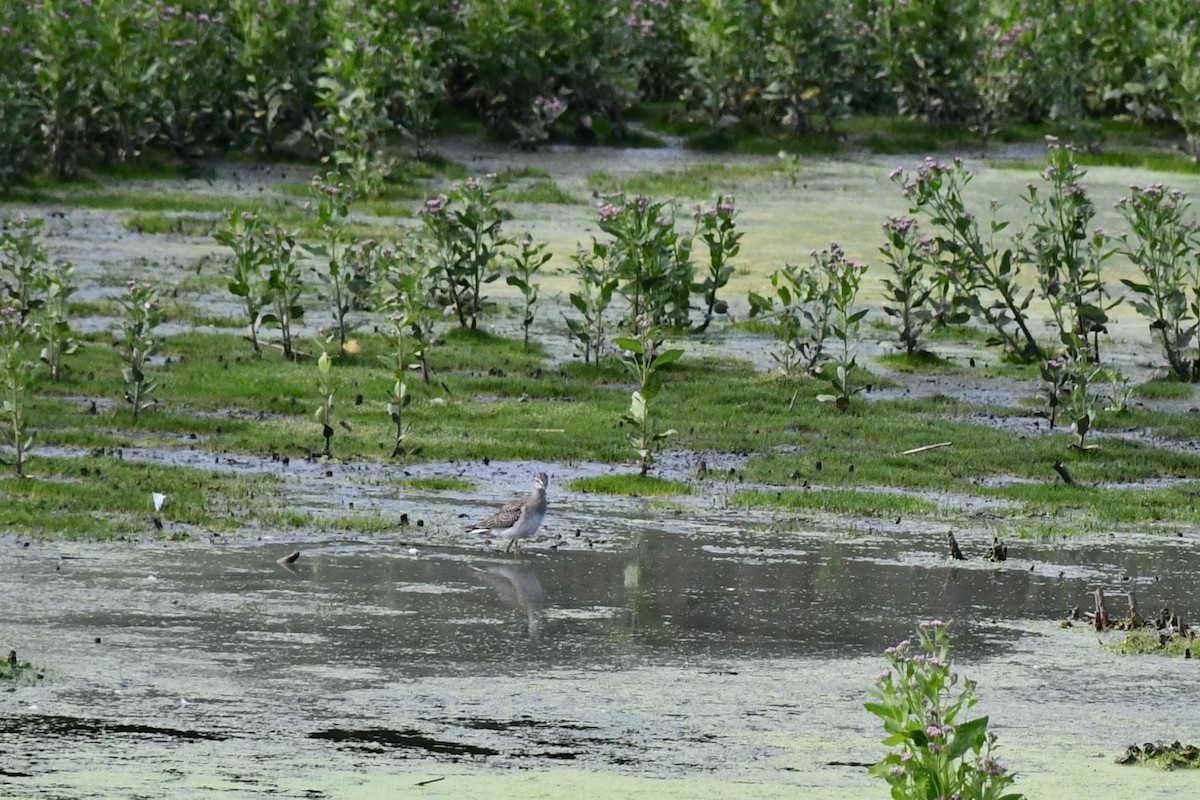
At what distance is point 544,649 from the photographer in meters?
7.96

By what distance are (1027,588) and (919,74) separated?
716 inches

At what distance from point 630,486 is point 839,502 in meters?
1.07

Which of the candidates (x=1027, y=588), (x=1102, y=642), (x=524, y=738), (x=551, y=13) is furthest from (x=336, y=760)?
(x=551, y=13)

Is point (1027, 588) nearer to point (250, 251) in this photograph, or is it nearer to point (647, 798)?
point (647, 798)

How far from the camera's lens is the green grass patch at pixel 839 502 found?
10836 millimetres

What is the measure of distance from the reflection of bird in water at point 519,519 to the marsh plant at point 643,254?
4546 mm

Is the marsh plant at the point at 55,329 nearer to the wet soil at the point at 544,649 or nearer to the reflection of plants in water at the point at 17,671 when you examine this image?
the wet soil at the point at 544,649

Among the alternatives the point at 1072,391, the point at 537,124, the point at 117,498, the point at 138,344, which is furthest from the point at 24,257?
the point at 537,124

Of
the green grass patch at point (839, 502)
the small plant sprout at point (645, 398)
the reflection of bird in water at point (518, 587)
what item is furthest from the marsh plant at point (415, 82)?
the reflection of bird in water at point (518, 587)

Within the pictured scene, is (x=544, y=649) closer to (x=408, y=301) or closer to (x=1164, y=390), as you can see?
(x=408, y=301)

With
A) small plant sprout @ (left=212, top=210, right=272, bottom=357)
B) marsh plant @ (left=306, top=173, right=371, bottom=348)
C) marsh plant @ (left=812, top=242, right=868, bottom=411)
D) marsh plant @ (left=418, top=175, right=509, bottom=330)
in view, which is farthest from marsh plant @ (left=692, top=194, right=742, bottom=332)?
small plant sprout @ (left=212, top=210, right=272, bottom=357)

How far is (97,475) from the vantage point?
1090cm

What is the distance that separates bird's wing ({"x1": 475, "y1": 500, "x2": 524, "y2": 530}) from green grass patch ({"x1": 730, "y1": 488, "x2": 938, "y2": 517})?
5.67 ft

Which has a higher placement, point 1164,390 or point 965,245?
point 965,245
